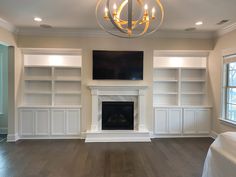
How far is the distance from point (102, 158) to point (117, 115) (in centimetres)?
147

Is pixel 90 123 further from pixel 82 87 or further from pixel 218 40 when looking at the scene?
pixel 218 40

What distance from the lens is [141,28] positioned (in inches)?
178

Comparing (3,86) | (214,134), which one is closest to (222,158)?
(214,134)

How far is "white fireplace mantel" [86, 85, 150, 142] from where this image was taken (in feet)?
14.9

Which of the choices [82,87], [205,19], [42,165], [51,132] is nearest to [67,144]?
[51,132]

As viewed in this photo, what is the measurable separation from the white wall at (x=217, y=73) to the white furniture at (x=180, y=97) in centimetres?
19

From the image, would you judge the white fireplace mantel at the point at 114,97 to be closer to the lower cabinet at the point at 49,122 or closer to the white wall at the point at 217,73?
the lower cabinet at the point at 49,122

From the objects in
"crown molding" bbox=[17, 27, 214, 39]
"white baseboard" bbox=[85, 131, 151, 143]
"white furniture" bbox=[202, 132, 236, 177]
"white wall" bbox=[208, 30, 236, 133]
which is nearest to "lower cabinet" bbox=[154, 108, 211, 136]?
"white wall" bbox=[208, 30, 236, 133]

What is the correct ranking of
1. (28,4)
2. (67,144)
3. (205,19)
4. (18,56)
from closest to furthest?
(28,4)
(205,19)
(67,144)
(18,56)

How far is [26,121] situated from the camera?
15.3 ft

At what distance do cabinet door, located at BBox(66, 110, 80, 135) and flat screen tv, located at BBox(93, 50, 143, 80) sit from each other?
42.2 inches

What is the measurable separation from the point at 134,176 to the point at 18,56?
4.01 meters

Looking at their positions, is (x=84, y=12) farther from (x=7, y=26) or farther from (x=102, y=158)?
(x=102, y=158)

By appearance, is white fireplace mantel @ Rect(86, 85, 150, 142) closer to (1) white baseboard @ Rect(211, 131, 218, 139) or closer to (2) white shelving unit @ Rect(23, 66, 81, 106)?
(2) white shelving unit @ Rect(23, 66, 81, 106)
